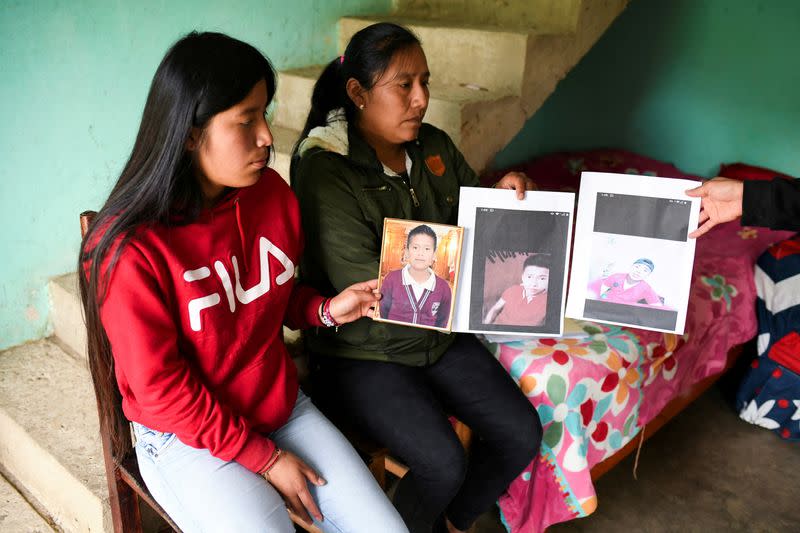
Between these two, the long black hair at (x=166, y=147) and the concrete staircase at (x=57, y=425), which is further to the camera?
the concrete staircase at (x=57, y=425)

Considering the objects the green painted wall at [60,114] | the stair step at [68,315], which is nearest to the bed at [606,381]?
the stair step at [68,315]

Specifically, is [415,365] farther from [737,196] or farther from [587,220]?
[737,196]

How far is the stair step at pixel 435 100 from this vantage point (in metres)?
2.28

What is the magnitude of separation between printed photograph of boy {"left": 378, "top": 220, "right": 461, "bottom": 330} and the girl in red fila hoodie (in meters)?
0.22

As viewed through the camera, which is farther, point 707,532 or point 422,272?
point 707,532

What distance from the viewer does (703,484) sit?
2.27 metres

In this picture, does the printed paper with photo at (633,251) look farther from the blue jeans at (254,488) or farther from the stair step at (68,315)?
the stair step at (68,315)

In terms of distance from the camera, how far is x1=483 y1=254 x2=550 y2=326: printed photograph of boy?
1.59m

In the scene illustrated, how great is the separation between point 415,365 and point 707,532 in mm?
1133

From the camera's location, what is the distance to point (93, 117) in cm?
198

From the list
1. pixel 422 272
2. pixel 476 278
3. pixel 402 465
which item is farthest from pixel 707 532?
pixel 422 272

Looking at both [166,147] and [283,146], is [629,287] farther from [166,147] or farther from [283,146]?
[283,146]

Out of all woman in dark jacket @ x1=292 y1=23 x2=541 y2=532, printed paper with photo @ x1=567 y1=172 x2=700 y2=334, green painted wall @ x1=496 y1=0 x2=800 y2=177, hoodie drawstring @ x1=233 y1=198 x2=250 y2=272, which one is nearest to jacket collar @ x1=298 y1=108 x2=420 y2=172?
woman in dark jacket @ x1=292 y1=23 x2=541 y2=532

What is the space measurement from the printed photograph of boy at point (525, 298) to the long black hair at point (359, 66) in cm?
56
